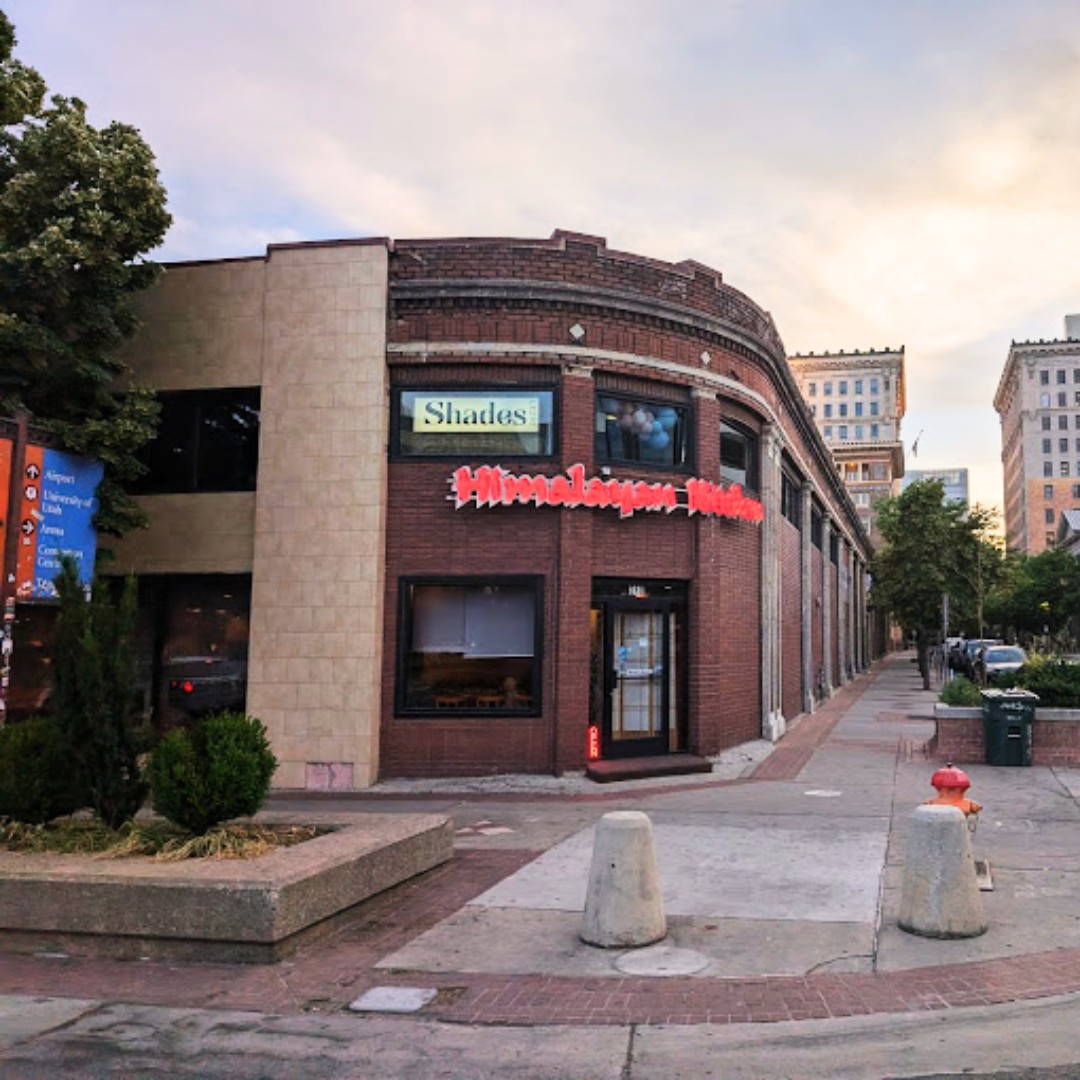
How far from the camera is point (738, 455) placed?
17219 millimetres

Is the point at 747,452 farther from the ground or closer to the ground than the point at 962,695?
farther from the ground

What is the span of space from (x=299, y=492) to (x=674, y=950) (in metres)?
9.13

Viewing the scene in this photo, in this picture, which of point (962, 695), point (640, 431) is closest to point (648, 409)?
point (640, 431)

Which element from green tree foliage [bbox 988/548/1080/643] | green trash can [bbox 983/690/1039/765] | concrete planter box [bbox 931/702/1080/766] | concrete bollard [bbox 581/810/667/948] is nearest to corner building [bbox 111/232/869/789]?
concrete planter box [bbox 931/702/1080/766]

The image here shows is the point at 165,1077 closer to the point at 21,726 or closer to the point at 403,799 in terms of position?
the point at 21,726

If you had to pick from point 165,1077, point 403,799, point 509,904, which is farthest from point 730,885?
point 403,799

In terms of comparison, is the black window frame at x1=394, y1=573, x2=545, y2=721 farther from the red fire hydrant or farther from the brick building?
the red fire hydrant

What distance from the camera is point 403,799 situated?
12.6m

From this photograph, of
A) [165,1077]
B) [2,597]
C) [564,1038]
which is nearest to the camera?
[165,1077]

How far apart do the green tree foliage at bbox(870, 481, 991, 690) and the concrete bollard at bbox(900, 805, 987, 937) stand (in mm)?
28597

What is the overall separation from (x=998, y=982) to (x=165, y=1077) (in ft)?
15.2

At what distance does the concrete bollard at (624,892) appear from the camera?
21.9ft

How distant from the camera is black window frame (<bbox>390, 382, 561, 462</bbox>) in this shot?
551 inches

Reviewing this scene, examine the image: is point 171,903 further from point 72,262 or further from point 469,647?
point 72,262
